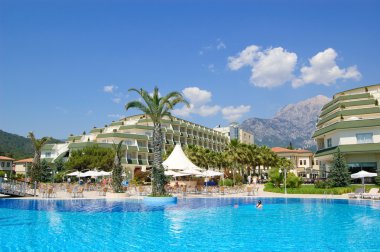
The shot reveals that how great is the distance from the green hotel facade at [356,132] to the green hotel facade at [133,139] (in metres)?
31.7

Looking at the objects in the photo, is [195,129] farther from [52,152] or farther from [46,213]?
[46,213]

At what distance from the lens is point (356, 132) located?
149ft

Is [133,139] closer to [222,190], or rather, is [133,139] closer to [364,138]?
[222,190]

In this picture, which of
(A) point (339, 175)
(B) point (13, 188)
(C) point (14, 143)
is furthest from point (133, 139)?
(C) point (14, 143)

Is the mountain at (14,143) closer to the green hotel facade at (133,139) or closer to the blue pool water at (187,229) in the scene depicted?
the green hotel facade at (133,139)

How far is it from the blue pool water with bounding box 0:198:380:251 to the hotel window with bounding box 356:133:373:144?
22087 millimetres

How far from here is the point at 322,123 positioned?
5675 centimetres

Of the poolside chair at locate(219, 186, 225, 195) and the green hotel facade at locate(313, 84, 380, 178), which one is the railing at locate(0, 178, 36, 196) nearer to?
the poolside chair at locate(219, 186, 225, 195)

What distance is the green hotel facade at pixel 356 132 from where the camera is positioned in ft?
146

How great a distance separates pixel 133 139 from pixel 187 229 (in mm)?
58299

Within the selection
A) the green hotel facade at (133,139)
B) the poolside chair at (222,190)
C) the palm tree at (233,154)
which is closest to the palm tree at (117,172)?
the poolside chair at (222,190)

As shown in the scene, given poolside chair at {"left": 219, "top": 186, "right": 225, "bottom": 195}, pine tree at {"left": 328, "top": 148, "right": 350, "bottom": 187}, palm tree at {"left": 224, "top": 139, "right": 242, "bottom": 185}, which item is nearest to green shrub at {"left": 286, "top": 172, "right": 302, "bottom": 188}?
pine tree at {"left": 328, "top": 148, "right": 350, "bottom": 187}

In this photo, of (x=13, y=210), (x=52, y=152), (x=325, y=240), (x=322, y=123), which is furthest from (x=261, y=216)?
(x=52, y=152)

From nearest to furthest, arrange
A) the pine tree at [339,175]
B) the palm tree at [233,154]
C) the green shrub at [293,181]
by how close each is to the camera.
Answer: the pine tree at [339,175]
the green shrub at [293,181]
the palm tree at [233,154]
